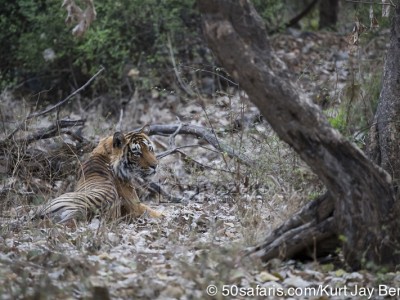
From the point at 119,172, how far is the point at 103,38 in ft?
16.6

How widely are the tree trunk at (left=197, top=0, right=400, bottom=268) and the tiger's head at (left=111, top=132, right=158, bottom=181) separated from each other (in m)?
3.41

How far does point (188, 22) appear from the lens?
1453 cm

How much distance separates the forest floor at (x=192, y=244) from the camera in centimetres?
518

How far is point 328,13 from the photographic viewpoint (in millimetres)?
16766

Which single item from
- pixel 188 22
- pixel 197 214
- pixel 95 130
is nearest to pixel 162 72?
pixel 188 22

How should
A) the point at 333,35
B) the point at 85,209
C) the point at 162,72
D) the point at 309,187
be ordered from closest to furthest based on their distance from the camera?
the point at 309,187
the point at 85,209
the point at 162,72
the point at 333,35

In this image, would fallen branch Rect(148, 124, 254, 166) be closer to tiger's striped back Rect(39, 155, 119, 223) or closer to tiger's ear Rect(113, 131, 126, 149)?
tiger's ear Rect(113, 131, 126, 149)

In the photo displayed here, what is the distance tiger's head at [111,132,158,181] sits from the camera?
8.73 m

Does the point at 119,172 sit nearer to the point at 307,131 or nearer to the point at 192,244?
the point at 192,244

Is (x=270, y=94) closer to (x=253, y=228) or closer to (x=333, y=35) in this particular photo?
(x=253, y=228)

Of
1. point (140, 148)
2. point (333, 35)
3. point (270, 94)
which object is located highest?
point (333, 35)

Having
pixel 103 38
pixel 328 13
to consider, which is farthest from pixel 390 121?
pixel 328 13

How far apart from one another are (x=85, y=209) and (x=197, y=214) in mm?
1126

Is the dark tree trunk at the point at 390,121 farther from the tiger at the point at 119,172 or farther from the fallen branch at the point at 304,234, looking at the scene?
the tiger at the point at 119,172
